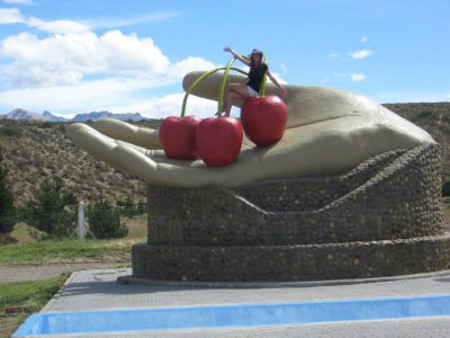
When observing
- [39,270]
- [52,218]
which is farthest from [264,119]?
[52,218]

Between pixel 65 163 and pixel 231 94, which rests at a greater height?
pixel 65 163

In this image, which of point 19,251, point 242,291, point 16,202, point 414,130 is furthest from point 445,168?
point 242,291

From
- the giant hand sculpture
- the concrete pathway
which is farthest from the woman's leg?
the concrete pathway

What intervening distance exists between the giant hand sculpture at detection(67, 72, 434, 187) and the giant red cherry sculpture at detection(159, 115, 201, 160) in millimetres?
152

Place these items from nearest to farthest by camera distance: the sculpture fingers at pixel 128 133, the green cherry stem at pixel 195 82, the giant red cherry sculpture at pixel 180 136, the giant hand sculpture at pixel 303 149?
the giant hand sculpture at pixel 303 149
the giant red cherry sculpture at pixel 180 136
the green cherry stem at pixel 195 82
the sculpture fingers at pixel 128 133

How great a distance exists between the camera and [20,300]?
1104cm

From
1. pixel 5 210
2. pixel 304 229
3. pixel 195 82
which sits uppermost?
pixel 195 82

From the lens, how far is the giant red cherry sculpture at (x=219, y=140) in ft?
36.4

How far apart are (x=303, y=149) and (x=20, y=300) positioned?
193 inches

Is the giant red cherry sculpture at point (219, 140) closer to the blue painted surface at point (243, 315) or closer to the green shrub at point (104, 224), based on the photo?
the blue painted surface at point (243, 315)

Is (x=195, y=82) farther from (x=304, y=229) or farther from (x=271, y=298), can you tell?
(x=271, y=298)

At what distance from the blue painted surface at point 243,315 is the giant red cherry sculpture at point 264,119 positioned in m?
4.03

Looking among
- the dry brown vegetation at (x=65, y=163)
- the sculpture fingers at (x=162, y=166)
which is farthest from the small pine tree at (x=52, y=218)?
the sculpture fingers at (x=162, y=166)

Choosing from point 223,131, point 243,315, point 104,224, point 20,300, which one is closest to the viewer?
point 243,315
